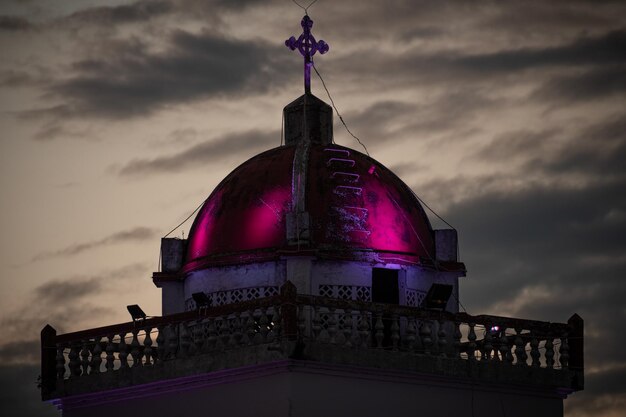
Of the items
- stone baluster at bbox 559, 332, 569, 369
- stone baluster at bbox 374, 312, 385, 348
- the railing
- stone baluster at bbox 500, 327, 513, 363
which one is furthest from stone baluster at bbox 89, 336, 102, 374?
stone baluster at bbox 559, 332, 569, 369

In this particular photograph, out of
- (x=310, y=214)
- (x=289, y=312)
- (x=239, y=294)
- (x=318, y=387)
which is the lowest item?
(x=318, y=387)

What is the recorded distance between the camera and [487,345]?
96.3 ft

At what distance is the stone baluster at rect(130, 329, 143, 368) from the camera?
29361 mm

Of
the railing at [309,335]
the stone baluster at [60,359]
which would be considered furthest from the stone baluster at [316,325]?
the stone baluster at [60,359]

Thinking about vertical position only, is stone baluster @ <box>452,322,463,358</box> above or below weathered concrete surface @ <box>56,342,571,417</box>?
above

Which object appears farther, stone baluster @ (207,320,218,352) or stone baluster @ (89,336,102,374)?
stone baluster @ (89,336,102,374)

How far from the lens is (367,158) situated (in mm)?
31766

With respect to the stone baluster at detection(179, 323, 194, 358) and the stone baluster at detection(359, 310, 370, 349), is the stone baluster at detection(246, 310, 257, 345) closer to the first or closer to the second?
the stone baluster at detection(179, 323, 194, 358)

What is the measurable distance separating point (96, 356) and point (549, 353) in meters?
7.49

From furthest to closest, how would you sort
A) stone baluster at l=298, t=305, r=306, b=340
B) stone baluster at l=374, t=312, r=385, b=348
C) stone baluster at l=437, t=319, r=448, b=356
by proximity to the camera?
stone baluster at l=437, t=319, r=448, b=356, stone baluster at l=374, t=312, r=385, b=348, stone baluster at l=298, t=305, r=306, b=340

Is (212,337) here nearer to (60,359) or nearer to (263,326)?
(263,326)

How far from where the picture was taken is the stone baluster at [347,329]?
2797 centimetres

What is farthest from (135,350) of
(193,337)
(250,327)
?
(250,327)

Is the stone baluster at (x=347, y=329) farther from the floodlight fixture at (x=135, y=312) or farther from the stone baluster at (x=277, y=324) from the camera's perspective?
the floodlight fixture at (x=135, y=312)
